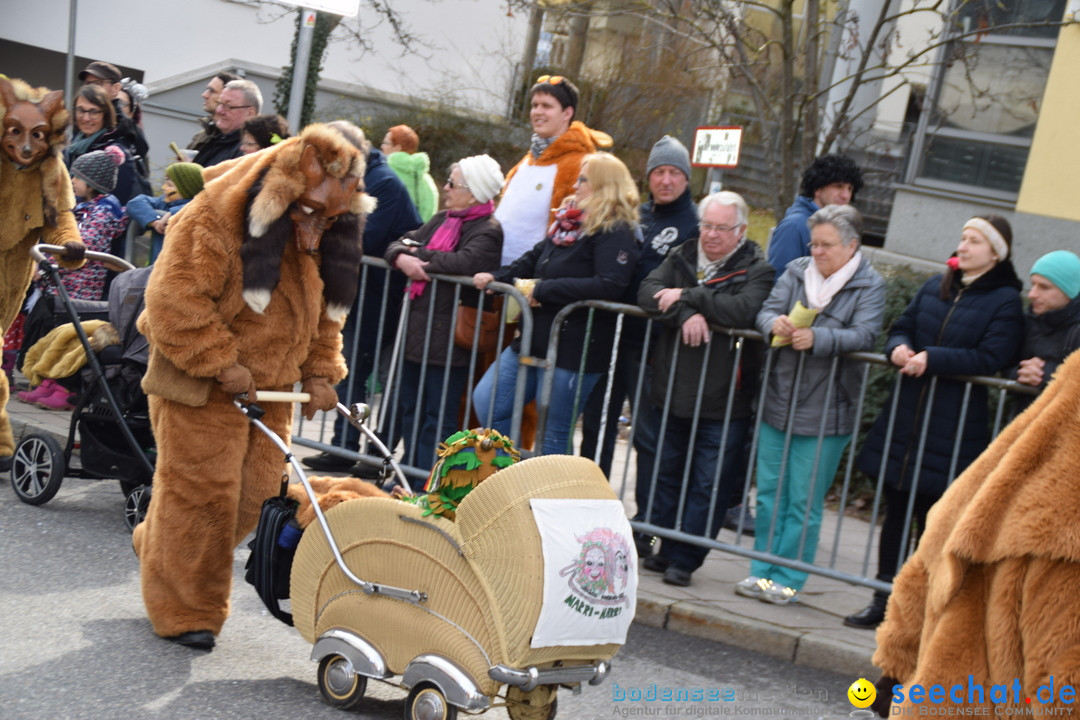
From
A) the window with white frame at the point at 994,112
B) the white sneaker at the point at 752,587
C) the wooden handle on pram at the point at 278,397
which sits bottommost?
the white sneaker at the point at 752,587

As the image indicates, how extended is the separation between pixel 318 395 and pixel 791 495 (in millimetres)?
2509

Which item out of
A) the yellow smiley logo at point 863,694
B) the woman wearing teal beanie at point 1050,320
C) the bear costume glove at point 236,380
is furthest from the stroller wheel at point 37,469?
the woman wearing teal beanie at point 1050,320

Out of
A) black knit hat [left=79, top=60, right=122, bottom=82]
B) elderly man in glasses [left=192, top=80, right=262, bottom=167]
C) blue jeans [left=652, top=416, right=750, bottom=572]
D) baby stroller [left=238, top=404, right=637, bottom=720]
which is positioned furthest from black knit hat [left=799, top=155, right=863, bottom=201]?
black knit hat [left=79, top=60, right=122, bottom=82]

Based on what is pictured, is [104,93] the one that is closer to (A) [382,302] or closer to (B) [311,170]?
(A) [382,302]

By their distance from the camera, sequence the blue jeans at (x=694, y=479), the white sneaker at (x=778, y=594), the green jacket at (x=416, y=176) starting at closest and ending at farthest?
the white sneaker at (x=778, y=594) < the blue jeans at (x=694, y=479) < the green jacket at (x=416, y=176)

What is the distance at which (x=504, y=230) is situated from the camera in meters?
7.16

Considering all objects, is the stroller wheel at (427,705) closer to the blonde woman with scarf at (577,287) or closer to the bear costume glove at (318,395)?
the bear costume glove at (318,395)

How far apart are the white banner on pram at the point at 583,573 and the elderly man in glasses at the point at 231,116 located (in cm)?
472

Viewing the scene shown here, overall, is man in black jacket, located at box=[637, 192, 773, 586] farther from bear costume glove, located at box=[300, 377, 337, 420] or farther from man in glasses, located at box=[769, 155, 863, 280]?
bear costume glove, located at box=[300, 377, 337, 420]

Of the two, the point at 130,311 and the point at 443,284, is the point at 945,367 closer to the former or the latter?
the point at 443,284

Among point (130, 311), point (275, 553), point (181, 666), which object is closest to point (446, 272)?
point (130, 311)

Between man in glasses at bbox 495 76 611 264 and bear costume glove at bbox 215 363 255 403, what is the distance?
2.77 metres

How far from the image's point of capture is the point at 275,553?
445 centimetres

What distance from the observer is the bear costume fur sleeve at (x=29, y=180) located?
716 cm
